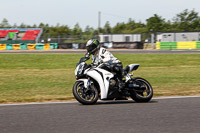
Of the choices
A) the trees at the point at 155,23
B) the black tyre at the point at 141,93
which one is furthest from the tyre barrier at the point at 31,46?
the trees at the point at 155,23

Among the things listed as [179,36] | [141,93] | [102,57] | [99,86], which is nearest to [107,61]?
[102,57]

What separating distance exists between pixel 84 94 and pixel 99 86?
1.34 feet

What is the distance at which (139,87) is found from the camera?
8.27 m

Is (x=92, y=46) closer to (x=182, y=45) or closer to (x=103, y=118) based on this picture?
(x=103, y=118)

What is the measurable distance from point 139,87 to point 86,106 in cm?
141

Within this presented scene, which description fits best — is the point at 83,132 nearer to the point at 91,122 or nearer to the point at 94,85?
the point at 91,122

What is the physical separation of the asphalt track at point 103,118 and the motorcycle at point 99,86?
23 centimetres

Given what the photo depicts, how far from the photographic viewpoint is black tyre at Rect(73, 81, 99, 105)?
25.3 ft

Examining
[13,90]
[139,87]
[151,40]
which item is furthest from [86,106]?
[151,40]

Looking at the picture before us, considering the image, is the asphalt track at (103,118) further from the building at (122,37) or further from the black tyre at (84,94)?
the building at (122,37)

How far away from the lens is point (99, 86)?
26.3ft

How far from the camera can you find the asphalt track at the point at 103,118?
542 centimetres

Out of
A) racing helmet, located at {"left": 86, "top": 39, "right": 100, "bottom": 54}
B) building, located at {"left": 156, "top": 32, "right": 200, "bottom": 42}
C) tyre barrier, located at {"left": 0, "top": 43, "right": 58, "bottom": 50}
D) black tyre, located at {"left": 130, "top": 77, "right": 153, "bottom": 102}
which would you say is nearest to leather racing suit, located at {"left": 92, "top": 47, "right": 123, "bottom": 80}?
racing helmet, located at {"left": 86, "top": 39, "right": 100, "bottom": 54}

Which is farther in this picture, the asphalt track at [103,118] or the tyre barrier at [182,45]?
the tyre barrier at [182,45]
